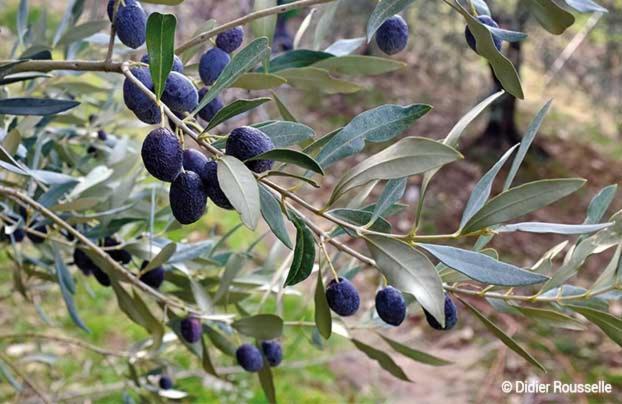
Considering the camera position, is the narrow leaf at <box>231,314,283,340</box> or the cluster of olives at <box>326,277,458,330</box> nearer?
the cluster of olives at <box>326,277,458,330</box>

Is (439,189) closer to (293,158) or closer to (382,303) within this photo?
(382,303)

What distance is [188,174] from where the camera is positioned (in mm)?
429

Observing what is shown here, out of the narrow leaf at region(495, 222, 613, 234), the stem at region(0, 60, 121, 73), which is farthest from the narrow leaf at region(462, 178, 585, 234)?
the stem at region(0, 60, 121, 73)

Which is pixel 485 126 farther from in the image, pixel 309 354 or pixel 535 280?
pixel 535 280

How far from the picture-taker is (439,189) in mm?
4402

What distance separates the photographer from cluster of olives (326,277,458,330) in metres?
0.56

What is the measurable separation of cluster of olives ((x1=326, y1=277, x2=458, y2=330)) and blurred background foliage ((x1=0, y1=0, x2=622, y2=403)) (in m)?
0.30

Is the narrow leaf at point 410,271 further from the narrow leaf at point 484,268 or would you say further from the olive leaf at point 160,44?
the olive leaf at point 160,44

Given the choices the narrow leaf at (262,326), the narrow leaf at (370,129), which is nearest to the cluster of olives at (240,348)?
the narrow leaf at (262,326)

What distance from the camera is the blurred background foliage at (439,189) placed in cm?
206

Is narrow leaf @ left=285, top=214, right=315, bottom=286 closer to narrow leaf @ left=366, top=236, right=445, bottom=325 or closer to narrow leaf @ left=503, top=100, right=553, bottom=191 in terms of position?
narrow leaf @ left=366, top=236, right=445, bottom=325

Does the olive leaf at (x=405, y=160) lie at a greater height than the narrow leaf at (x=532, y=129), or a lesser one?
greater

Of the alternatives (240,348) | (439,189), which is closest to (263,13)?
(240,348)

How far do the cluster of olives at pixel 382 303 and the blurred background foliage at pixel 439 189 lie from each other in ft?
0.99
